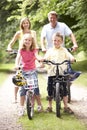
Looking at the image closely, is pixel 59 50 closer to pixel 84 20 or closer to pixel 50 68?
pixel 50 68

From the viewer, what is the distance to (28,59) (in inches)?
356

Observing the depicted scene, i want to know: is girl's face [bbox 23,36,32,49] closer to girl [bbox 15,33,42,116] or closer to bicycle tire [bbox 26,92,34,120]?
girl [bbox 15,33,42,116]

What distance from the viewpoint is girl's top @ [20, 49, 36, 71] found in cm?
901

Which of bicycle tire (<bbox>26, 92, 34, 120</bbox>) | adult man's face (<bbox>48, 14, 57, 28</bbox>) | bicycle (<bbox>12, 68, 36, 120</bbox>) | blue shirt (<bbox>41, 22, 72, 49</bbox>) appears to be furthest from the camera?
blue shirt (<bbox>41, 22, 72, 49</bbox>)

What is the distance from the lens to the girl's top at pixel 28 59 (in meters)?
9.01

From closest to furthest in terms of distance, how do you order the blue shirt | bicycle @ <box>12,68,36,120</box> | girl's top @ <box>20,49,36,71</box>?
bicycle @ <box>12,68,36,120</box> < girl's top @ <box>20,49,36,71</box> < the blue shirt

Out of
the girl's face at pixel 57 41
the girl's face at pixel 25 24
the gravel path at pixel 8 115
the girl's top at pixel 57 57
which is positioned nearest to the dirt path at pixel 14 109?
the gravel path at pixel 8 115

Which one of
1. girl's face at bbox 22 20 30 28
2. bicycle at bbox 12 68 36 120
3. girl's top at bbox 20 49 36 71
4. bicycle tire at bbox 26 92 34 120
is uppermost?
girl's face at bbox 22 20 30 28

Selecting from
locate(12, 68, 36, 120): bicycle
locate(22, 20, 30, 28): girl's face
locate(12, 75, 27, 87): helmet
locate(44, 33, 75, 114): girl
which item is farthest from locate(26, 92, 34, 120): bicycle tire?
locate(22, 20, 30, 28): girl's face

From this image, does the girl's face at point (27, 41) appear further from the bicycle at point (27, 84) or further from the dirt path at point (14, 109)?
the dirt path at point (14, 109)

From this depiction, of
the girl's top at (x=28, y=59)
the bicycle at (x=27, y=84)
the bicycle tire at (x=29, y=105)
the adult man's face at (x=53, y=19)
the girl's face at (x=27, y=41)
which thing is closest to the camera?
the bicycle tire at (x=29, y=105)

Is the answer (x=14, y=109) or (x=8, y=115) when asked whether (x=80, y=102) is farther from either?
(x=8, y=115)

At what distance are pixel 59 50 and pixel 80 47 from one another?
380 inches

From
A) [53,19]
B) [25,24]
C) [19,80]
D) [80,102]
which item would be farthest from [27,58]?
[80,102]
